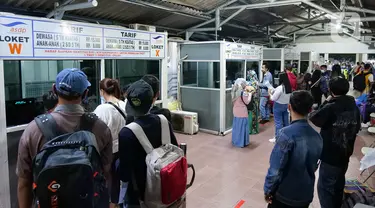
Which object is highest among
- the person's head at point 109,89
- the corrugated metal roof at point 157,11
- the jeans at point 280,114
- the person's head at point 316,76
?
the corrugated metal roof at point 157,11

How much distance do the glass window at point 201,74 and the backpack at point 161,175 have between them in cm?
475

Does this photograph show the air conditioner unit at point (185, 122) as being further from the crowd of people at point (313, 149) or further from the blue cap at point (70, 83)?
the blue cap at point (70, 83)

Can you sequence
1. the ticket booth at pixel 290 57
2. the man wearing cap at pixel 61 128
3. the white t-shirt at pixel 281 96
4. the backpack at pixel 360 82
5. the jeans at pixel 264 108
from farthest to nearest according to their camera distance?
the ticket booth at pixel 290 57 < the jeans at pixel 264 108 < the backpack at pixel 360 82 < the white t-shirt at pixel 281 96 < the man wearing cap at pixel 61 128

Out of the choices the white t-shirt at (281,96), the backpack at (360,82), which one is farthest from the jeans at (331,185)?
the backpack at (360,82)

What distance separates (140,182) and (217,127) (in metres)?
4.88

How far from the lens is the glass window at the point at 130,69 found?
14.3ft

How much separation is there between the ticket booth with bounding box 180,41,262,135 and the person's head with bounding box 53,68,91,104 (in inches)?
193

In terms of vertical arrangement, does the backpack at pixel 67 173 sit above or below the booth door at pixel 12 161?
above

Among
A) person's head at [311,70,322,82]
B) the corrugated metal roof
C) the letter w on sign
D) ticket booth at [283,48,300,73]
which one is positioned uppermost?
the corrugated metal roof

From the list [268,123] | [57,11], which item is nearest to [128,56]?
[57,11]

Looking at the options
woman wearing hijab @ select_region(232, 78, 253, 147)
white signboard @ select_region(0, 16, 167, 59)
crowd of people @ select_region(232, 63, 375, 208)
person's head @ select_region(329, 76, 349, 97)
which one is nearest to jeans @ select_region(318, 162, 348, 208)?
crowd of people @ select_region(232, 63, 375, 208)

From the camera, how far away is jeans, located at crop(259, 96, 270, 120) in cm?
776

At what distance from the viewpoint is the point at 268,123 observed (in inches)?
302

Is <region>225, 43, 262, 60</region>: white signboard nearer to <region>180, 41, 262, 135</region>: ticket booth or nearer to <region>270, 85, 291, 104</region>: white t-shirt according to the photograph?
<region>180, 41, 262, 135</region>: ticket booth
